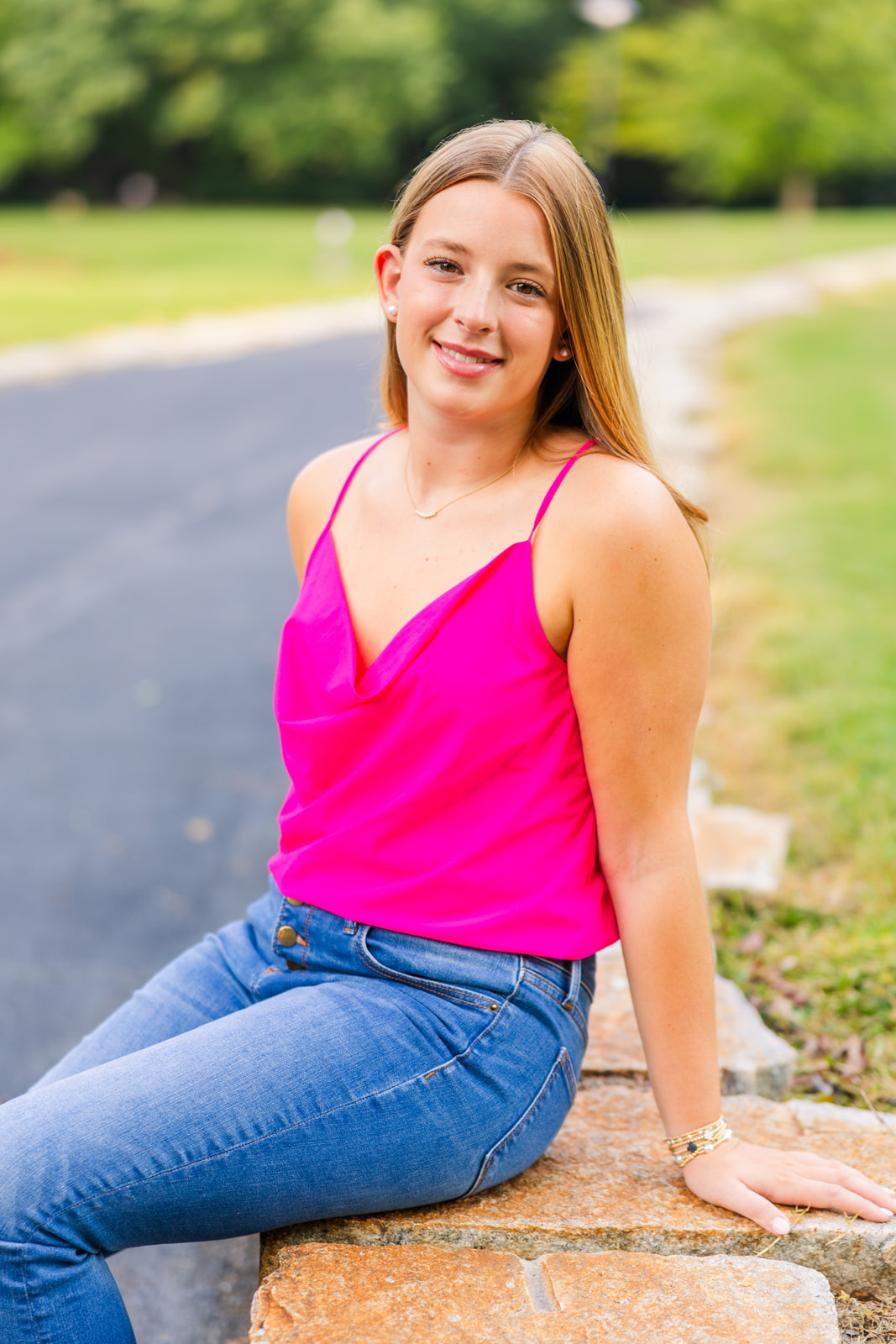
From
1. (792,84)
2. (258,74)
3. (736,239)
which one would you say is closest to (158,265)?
(736,239)

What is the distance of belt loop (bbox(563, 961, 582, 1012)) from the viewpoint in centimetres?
185

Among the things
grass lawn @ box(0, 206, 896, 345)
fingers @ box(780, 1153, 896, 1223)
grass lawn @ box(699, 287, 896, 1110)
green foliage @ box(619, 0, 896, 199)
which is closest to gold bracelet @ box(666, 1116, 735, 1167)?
fingers @ box(780, 1153, 896, 1223)

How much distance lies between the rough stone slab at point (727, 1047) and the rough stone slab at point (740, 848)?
1.98 feet

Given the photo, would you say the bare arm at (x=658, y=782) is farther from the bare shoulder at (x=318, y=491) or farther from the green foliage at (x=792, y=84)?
the green foliage at (x=792, y=84)

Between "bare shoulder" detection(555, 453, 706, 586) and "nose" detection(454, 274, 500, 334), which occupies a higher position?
"nose" detection(454, 274, 500, 334)

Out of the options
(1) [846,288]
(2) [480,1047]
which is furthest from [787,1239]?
(1) [846,288]

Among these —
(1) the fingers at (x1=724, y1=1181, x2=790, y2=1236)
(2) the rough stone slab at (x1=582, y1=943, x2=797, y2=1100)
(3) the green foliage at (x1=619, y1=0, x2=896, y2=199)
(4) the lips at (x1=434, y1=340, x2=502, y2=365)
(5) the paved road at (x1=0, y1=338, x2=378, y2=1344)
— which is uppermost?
(3) the green foliage at (x1=619, y1=0, x2=896, y2=199)

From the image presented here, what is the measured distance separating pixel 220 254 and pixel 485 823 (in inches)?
1125

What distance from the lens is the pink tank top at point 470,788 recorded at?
5.87 ft

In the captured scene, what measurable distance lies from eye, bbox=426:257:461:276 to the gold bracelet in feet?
4.24

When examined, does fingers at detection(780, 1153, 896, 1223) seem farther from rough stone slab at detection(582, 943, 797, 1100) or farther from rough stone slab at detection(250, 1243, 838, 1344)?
rough stone slab at detection(582, 943, 797, 1100)

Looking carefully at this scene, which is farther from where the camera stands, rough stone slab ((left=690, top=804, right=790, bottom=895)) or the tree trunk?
the tree trunk

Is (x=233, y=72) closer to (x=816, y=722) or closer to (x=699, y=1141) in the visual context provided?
(x=816, y=722)

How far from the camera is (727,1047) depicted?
2.43 meters
